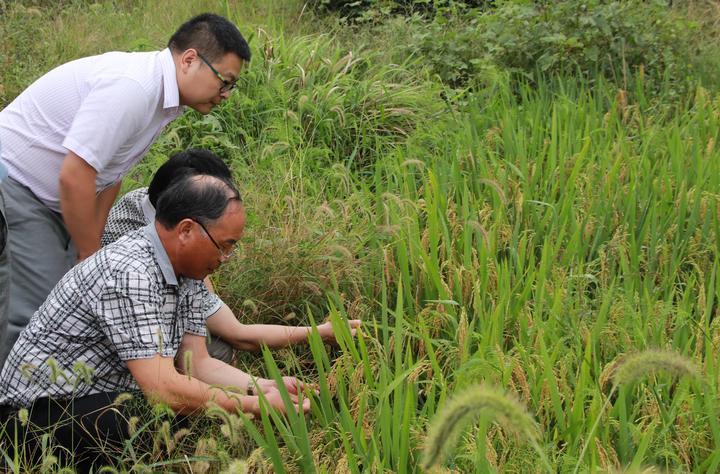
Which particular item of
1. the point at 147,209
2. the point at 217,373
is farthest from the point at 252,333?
the point at 147,209

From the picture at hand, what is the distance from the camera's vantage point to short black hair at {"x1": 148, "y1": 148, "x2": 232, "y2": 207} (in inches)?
124

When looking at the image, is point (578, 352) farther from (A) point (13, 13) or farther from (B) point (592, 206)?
(A) point (13, 13)

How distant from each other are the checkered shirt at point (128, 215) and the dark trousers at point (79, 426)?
3.13 feet

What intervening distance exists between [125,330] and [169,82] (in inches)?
43.0

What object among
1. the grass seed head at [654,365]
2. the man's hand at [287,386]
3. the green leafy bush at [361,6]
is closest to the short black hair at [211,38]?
the man's hand at [287,386]

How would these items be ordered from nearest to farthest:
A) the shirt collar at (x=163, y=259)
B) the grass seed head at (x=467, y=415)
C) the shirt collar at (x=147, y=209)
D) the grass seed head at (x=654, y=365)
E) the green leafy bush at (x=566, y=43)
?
the grass seed head at (x=467, y=415), the grass seed head at (x=654, y=365), the shirt collar at (x=163, y=259), the shirt collar at (x=147, y=209), the green leafy bush at (x=566, y=43)

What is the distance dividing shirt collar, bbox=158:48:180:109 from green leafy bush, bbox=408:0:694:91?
8.34 feet

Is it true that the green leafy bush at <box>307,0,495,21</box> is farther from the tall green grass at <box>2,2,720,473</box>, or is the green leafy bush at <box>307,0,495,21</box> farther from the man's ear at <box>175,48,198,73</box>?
the man's ear at <box>175,48,198,73</box>

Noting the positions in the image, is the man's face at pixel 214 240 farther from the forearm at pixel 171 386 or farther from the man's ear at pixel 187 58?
the man's ear at pixel 187 58

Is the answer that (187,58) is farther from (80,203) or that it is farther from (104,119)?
(80,203)

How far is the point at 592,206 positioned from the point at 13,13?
4771mm

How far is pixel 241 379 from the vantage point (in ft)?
9.35

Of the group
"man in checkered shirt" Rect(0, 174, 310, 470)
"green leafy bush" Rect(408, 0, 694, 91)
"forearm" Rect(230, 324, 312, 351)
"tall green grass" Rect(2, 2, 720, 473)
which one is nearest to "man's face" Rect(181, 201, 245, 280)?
"man in checkered shirt" Rect(0, 174, 310, 470)

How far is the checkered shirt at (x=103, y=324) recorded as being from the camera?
8.27ft
